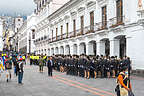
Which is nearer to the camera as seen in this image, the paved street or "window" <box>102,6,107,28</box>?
the paved street

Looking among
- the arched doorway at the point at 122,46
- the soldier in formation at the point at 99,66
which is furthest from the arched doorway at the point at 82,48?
the soldier in formation at the point at 99,66

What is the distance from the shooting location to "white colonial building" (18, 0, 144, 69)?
1730 cm

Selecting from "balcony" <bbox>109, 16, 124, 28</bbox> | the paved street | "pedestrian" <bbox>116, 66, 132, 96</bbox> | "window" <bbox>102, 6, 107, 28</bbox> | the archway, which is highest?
"window" <bbox>102, 6, 107, 28</bbox>

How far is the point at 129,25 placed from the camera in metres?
17.8

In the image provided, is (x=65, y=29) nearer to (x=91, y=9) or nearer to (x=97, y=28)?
(x=91, y=9)

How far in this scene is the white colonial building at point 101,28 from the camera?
1730 cm

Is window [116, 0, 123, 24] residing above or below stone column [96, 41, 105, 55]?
above

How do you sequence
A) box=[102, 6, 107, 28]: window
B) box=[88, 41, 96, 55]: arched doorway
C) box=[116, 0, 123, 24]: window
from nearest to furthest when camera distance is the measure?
box=[116, 0, 123, 24]: window, box=[102, 6, 107, 28]: window, box=[88, 41, 96, 55]: arched doorway

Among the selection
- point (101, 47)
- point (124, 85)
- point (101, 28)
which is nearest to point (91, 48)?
point (101, 47)

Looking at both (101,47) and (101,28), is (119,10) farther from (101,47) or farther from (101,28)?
(101,47)

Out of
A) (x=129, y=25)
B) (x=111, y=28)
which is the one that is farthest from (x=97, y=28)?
(x=129, y=25)

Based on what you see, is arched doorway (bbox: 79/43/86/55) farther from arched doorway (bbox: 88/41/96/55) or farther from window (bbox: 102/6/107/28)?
window (bbox: 102/6/107/28)

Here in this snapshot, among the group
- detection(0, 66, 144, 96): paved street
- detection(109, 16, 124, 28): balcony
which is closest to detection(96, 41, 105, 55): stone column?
detection(109, 16, 124, 28): balcony

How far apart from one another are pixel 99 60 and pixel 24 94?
300 inches
